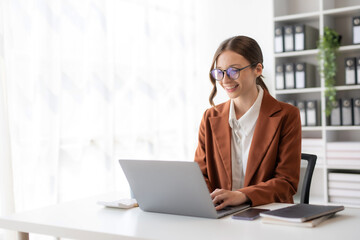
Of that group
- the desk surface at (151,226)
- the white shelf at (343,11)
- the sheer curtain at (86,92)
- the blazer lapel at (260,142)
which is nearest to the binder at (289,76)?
the white shelf at (343,11)

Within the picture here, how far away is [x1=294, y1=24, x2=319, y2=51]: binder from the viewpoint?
3873 millimetres

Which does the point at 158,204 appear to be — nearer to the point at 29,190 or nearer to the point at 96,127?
the point at 29,190

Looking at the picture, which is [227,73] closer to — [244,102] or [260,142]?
[244,102]

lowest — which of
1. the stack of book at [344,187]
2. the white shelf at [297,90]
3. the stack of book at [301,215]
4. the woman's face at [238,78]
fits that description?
the stack of book at [344,187]

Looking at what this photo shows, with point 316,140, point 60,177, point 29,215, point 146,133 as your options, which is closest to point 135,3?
point 146,133

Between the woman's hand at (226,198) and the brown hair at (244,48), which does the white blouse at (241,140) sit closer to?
the brown hair at (244,48)

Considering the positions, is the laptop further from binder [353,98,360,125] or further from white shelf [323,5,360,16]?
white shelf [323,5,360,16]

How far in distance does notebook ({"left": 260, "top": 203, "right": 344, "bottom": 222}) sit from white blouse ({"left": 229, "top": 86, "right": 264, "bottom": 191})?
1.73ft

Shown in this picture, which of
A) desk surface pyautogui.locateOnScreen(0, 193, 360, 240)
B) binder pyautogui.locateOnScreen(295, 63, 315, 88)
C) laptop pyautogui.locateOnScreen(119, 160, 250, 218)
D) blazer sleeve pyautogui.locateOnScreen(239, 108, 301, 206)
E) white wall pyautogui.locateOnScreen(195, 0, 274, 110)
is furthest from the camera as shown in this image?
white wall pyautogui.locateOnScreen(195, 0, 274, 110)

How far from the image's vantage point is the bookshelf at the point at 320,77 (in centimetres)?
380

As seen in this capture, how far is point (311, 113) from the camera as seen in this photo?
153 inches

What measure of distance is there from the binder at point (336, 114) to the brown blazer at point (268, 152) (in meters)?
1.82

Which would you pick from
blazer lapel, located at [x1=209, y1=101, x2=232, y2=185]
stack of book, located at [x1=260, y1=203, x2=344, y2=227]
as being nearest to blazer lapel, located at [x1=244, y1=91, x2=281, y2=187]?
blazer lapel, located at [x1=209, y1=101, x2=232, y2=185]

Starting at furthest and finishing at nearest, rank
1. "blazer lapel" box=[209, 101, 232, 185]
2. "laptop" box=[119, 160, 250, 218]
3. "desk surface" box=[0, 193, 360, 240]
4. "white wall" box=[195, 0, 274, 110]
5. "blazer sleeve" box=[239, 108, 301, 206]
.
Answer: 1. "white wall" box=[195, 0, 274, 110]
2. "blazer lapel" box=[209, 101, 232, 185]
3. "blazer sleeve" box=[239, 108, 301, 206]
4. "laptop" box=[119, 160, 250, 218]
5. "desk surface" box=[0, 193, 360, 240]
